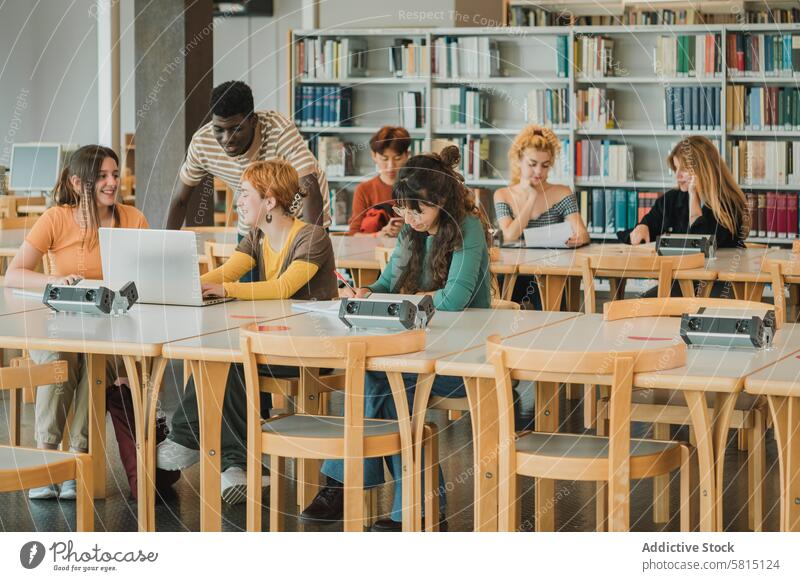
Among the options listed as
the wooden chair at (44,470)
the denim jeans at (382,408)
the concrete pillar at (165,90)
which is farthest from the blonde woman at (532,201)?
the wooden chair at (44,470)

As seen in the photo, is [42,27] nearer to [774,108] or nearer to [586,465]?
[774,108]

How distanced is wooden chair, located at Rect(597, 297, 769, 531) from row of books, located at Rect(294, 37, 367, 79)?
5.12 m

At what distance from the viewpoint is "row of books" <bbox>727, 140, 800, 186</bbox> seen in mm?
7641

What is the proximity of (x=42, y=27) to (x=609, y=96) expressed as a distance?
25.2ft

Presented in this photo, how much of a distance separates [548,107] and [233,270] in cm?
450

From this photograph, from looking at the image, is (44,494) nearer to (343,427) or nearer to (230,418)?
(230,418)

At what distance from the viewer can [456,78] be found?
26.1 feet

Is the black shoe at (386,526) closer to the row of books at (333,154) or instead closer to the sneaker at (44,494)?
the sneaker at (44,494)

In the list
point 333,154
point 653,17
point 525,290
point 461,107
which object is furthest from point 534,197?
point 653,17

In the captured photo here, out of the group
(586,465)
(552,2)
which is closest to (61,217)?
(586,465)

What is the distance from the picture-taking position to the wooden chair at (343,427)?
2654 millimetres

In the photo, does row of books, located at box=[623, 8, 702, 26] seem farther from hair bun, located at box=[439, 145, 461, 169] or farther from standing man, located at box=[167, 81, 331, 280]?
standing man, located at box=[167, 81, 331, 280]

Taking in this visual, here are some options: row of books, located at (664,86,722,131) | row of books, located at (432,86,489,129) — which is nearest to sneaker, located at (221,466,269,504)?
row of books, located at (432,86,489,129)

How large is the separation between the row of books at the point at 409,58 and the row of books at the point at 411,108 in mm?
137
